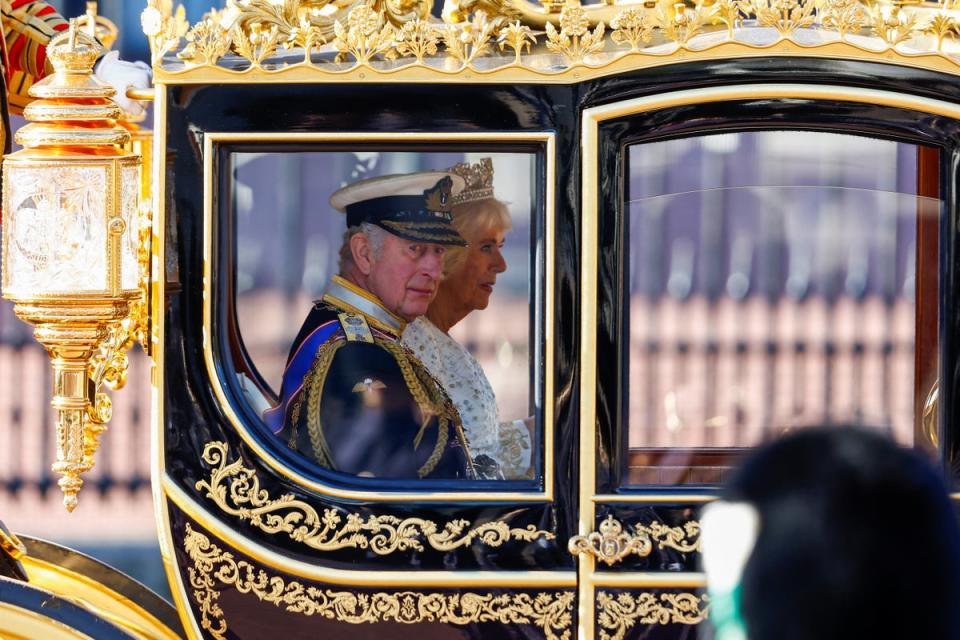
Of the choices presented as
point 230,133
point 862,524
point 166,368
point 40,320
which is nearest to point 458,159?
point 230,133

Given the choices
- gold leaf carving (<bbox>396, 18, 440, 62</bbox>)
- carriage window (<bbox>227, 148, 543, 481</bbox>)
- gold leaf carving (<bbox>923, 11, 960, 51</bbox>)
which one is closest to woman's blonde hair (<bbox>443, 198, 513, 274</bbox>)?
carriage window (<bbox>227, 148, 543, 481</bbox>)

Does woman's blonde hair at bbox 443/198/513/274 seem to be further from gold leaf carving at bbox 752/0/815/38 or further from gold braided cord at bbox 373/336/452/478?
gold leaf carving at bbox 752/0/815/38

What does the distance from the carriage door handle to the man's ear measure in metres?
0.51

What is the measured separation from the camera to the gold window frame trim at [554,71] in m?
1.95

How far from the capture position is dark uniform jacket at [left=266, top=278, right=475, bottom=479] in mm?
2008

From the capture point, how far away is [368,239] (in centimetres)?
201

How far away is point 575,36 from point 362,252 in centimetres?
45

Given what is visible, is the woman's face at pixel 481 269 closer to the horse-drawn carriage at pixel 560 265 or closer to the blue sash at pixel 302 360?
the horse-drawn carriage at pixel 560 265

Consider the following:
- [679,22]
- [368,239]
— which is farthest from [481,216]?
[679,22]

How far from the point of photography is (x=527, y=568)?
1987mm

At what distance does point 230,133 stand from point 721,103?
2.38 feet

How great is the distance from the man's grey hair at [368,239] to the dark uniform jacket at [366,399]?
0.08 feet

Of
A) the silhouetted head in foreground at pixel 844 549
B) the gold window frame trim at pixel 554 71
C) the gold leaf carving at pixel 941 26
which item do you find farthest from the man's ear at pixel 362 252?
the silhouetted head in foreground at pixel 844 549

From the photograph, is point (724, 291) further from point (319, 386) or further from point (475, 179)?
point (319, 386)
